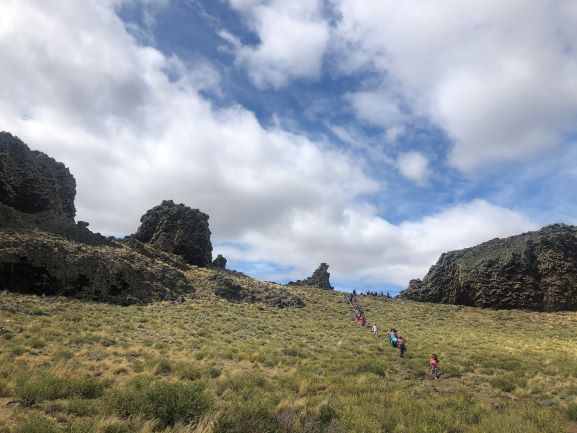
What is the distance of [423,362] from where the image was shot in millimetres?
23906

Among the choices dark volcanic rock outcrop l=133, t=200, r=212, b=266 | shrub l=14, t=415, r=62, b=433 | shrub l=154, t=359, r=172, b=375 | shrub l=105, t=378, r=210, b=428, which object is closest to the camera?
shrub l=14, t=415, r=62, b=433

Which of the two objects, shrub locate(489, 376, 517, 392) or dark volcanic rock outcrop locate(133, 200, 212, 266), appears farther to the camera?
dark volcanic rock outcrop locate(133, 200, 212, 266)

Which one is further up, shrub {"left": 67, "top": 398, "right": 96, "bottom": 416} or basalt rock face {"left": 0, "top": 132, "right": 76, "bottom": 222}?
basalt rock face {"left": 0, "top": 132, "right": 76, "bottom": 222}

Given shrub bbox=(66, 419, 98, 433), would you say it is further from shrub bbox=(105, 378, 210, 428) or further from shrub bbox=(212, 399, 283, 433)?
shrub bbox=(212, 399, 283, 433)

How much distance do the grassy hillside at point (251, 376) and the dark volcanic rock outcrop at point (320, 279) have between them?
41746mm

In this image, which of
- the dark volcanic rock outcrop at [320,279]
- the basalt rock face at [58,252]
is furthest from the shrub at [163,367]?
the dark volcanic rock outcrop at [320,279]

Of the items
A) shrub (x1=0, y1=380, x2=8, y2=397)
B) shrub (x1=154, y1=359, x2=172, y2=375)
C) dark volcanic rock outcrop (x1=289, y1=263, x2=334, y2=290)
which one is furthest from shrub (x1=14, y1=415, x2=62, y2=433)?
dark volcanic rock outcrop (x1=289, y1=263, x2=334, y2=290)

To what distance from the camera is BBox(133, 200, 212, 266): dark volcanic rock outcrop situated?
2776 inches

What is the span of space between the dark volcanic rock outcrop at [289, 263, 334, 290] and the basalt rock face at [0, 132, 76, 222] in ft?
157

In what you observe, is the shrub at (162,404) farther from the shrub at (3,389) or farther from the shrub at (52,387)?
the shrub at (3,389)

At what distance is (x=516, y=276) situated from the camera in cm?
6291

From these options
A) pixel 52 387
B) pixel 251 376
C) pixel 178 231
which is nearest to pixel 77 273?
pixel 178 231

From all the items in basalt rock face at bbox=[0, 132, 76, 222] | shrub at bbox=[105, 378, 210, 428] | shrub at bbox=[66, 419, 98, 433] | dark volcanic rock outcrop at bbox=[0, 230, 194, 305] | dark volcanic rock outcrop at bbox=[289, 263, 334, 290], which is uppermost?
basalt rock face at bbox=[0, 132, 76, 222]

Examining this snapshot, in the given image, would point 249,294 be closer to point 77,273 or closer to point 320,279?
point 77,273
